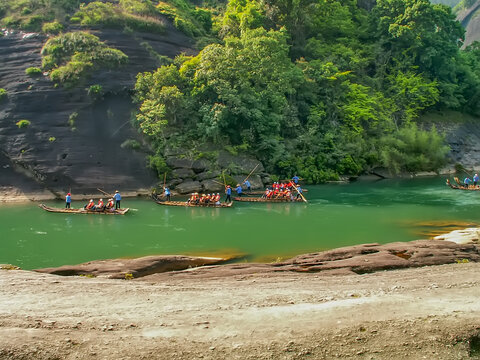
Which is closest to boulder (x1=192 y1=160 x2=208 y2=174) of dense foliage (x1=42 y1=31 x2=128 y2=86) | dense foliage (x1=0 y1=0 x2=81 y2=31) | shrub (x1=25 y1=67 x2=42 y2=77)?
dense foliage (x1=42 y1=31 x2=128 y2=86)

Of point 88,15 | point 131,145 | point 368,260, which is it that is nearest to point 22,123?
point 131,145

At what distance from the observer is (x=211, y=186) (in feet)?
129

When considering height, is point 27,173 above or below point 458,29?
below

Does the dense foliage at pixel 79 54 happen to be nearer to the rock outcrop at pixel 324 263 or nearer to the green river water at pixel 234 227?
the green river water at pixel 234 227

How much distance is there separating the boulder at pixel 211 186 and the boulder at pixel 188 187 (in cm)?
49

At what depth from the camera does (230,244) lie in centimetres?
2256

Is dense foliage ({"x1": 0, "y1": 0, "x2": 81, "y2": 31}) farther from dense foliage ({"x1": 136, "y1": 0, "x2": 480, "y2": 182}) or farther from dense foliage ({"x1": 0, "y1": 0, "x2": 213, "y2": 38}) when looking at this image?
dense foliage ({"x1": 136, "y1": 0, "x2": 480, "y2": 182})

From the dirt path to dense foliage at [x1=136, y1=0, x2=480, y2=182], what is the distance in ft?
104

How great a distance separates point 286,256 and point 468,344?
12.4 meters

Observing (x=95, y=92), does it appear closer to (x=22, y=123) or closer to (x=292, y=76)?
(x=22, y=123)

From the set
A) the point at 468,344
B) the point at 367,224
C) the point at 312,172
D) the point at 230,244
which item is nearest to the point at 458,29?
the point at 312,172

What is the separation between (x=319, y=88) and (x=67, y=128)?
27.3 m

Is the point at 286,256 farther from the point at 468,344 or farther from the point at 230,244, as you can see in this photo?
the point at 468,344

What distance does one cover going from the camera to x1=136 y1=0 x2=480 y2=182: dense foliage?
43.6m
